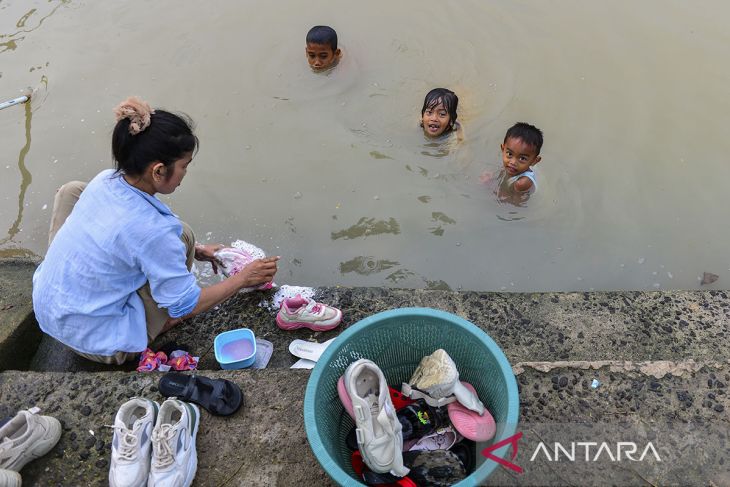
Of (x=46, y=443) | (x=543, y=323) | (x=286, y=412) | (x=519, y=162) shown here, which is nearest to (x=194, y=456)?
(x=286, y=412)

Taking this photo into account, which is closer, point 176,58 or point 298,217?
point 298,217

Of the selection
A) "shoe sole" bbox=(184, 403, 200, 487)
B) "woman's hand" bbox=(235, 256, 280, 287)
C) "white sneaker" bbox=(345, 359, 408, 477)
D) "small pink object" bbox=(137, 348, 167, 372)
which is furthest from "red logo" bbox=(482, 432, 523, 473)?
"small pink object" bbox=(137, 348, 167, 372)

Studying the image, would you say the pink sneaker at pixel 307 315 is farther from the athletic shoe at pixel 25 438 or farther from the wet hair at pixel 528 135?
the wet hair at pixel 528 135

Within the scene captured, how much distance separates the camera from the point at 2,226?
4094 millimetres

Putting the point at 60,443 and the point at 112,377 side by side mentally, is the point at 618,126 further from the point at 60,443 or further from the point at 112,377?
the point at 60,443

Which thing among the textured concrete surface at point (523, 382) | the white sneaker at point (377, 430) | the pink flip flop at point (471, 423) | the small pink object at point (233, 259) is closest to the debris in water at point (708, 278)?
the textured concrete surface at point (523, 382)

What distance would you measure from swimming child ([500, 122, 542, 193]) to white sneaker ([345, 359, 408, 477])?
2.52 meters

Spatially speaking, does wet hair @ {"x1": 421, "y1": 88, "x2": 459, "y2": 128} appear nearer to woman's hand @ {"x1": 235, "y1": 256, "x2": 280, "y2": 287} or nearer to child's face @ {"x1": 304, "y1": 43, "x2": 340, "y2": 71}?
child's face @ {"x1": 304, "y1": 43, "x2": 340, "y2": 71}

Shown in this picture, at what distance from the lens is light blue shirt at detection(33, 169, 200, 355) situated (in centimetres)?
233

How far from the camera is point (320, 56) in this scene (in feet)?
16.3

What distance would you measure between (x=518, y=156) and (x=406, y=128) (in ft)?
3.44

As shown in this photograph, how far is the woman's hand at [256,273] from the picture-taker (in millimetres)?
2803

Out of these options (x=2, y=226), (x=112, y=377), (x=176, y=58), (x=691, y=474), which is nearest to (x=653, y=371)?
(x=691, y=474)

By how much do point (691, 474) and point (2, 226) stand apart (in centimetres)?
458
